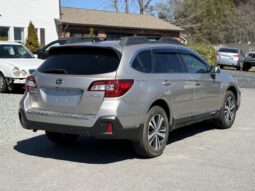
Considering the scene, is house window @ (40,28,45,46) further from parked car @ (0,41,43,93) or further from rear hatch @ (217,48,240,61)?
parked car @ (0,41,43,93)

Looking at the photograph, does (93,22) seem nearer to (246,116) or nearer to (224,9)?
(246,116)

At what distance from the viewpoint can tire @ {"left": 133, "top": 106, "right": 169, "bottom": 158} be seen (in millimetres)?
Answer: 6699

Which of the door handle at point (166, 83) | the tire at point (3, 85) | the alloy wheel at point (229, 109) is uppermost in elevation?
the door handle at point (166, 83)

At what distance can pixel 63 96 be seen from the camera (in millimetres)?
6535

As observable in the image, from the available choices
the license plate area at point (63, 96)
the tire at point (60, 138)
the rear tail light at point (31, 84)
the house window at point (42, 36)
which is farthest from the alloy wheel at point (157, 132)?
the house window at point (42, 36)

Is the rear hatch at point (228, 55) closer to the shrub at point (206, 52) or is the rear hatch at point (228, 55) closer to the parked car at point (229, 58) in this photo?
the parked car at point (229, 58)

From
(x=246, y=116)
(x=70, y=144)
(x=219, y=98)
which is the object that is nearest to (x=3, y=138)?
(x=70, y=144)

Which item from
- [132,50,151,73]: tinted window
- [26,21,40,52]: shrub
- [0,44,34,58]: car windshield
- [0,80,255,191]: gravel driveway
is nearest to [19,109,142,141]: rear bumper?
[0,80,255,191]: gravel driveway

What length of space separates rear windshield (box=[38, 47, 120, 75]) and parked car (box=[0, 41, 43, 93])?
277 inches

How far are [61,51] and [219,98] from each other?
3419mm

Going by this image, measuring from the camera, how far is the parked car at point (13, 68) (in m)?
13.8

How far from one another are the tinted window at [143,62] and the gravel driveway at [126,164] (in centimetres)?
131

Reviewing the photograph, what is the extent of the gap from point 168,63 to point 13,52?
29.4 feet

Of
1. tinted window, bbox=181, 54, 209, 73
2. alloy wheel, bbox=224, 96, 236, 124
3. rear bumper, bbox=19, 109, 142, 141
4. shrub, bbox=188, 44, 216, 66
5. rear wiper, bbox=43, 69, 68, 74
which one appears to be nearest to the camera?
rear bumper, bbox=19, 109, 142, 141
